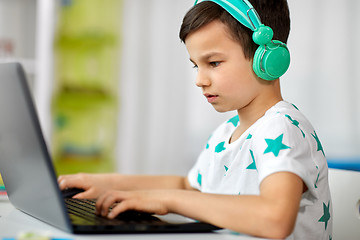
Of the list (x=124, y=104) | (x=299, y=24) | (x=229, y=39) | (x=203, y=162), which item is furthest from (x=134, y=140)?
(x=229, y=39)

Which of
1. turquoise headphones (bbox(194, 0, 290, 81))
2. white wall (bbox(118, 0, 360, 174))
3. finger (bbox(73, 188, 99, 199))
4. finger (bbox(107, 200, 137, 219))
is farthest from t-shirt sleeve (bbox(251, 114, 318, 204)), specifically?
white wall (bbox(118, 0, 360, 174))

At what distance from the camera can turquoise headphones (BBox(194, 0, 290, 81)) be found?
89 centimetres

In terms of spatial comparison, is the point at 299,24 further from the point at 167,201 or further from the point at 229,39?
the point at 167,201

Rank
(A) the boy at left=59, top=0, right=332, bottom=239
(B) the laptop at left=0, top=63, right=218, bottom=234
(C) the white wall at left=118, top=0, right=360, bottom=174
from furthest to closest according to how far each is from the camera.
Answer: (C) the white wall at left=118, top=0, right=360, bottom=174 → (A) the boy at left=59, top=0, right=332, bottom=239 → (B) the laptop at left=0, top=63, right=218, bottom=234

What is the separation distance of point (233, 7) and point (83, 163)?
1.87 metres

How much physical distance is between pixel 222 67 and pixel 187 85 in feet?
5.71

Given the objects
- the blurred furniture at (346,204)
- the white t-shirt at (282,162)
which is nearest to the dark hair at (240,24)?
the white t-shirt at (282,162)

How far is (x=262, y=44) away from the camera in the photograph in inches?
35.4

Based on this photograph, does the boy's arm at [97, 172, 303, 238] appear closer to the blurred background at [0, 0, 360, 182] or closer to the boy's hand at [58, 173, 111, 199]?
the boy's hand at [58, 173, 111, 199]

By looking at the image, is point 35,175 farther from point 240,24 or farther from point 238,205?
point 240,24

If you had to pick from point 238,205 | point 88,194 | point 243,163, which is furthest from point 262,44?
point 88,194

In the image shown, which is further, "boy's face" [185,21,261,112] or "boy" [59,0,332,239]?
"boy's face" [185,21,261,112]

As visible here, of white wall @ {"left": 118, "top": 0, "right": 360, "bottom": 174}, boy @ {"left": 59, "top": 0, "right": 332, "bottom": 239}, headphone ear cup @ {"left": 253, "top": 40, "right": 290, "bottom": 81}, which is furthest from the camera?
white wall @ {"left": 118, "top": 0, "right": 360, "bottom": 174}

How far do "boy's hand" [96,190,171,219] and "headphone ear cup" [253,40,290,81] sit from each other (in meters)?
0.32
